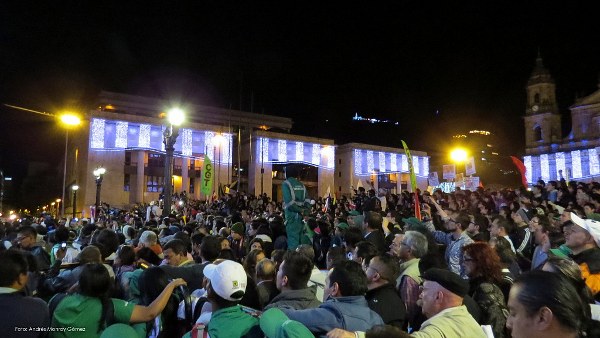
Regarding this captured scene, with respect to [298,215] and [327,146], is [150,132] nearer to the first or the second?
[327,146]

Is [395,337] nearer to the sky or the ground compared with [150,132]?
nearer to the ground

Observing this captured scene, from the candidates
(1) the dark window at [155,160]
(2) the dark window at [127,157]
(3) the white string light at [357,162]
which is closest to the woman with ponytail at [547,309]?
(2) the dark window at [127,157]

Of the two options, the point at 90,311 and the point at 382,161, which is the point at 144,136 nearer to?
the point at 382,161

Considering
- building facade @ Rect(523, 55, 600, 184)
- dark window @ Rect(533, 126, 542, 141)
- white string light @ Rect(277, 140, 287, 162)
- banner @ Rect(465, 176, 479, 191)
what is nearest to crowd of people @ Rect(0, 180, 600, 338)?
banner @ Rect(465, 176, 479, 191)

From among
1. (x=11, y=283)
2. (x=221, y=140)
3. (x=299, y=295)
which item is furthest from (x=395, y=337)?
(x=221, y=140)

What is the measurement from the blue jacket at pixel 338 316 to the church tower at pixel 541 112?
223ft

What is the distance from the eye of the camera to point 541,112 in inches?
2499

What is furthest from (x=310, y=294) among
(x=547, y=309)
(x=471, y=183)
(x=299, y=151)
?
(x=299, y=151)

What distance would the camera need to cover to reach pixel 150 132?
159 feet

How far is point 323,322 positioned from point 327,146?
5278 cm

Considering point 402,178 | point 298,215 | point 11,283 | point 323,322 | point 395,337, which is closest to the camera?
point 395,337

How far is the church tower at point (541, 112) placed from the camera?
206 ft

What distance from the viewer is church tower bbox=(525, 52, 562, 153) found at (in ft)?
206

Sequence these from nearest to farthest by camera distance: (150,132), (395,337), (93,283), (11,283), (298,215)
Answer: (395,337)
(11,283)
(93,283)
(298,215)
(150,132)
